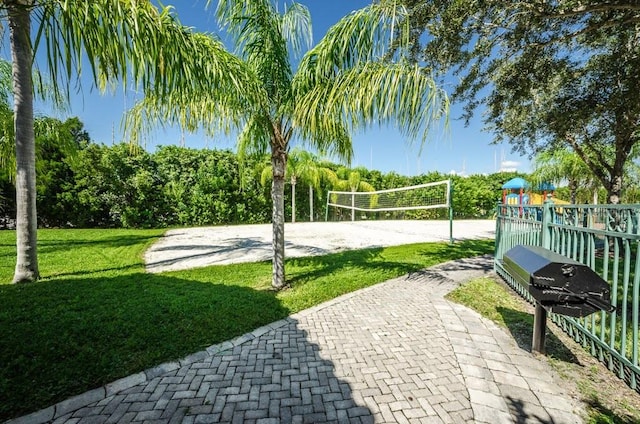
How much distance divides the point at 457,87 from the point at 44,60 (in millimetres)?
7105

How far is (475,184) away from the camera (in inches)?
864

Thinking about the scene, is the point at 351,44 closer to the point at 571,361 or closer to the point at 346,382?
the point at 346,382

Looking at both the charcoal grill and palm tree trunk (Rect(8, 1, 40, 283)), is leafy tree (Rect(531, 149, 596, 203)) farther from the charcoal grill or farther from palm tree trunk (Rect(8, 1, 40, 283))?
palm tree trunk (Rect(8, 1, 40, 283))

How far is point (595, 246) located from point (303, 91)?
3900 millimetres

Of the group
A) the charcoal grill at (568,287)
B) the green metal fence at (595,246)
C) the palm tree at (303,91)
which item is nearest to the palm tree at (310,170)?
the palm tree at (303,91)

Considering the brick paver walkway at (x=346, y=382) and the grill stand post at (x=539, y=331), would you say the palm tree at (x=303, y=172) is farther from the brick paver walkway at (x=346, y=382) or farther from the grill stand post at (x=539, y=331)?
the grill stand post at (x=539, y=331)

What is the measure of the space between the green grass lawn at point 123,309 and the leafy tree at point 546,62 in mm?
4304

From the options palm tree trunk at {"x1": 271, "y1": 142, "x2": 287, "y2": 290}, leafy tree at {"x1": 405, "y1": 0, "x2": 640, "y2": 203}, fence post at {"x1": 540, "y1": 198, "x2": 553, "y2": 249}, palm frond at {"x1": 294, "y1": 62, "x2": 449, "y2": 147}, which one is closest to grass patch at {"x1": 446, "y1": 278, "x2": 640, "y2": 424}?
fence post at {"x1": 540, "y1": 198, "x2": 553, "y2": 249}

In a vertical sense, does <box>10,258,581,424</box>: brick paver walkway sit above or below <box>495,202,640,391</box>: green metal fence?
below

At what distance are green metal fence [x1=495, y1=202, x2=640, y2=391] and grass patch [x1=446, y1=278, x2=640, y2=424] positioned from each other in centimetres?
10

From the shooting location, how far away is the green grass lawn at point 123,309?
7.63 feet

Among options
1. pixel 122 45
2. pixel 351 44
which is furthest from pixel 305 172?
pixel 122 45

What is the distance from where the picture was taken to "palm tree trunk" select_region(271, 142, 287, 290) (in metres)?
4.57

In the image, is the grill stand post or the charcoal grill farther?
the grill stand post
